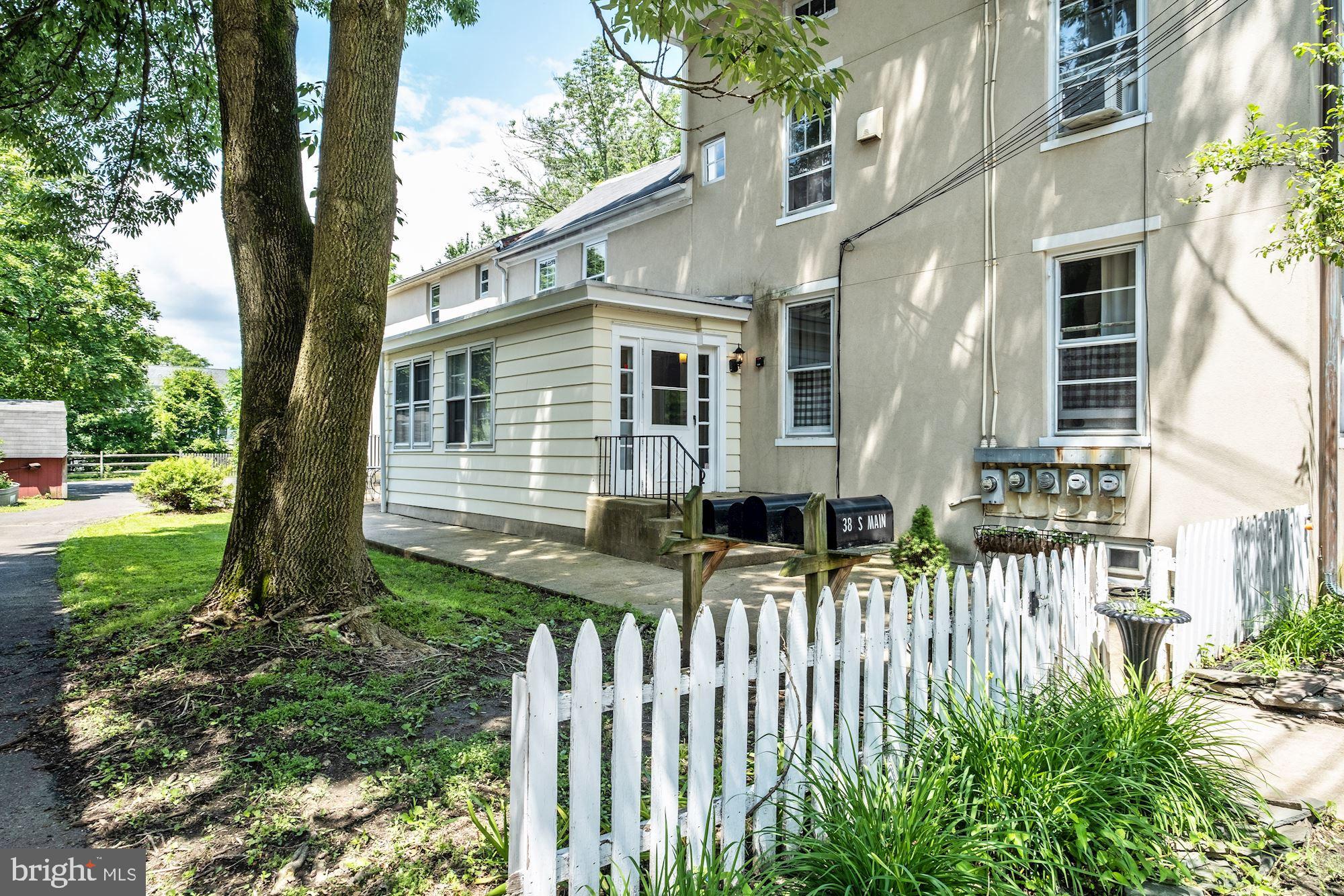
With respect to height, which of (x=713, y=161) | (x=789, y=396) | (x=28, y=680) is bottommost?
(x=28, y=680)

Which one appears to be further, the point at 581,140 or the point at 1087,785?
the point at 581,140

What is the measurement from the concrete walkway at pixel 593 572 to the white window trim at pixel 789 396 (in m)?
2.05

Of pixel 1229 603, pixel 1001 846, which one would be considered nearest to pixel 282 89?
pixel 1001 846

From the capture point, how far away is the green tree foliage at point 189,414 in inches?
1452

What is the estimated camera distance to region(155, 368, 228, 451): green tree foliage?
36875 millimetres

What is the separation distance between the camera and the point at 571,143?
29516mm

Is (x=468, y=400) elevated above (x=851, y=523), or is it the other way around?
(x=468, y=400)

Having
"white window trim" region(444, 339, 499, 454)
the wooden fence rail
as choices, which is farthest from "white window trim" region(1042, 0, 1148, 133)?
the wooden fence rail

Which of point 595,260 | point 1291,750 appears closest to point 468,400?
point 595,260

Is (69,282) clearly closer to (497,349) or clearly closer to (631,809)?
(497,349)

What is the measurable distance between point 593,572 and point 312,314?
418 cm

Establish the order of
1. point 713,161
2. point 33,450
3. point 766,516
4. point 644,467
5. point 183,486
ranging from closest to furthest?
point 766,516, point 644,467, point 713,161, point 183,486, point 33,450

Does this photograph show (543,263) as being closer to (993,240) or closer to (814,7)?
(814,7)

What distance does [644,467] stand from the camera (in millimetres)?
10297
